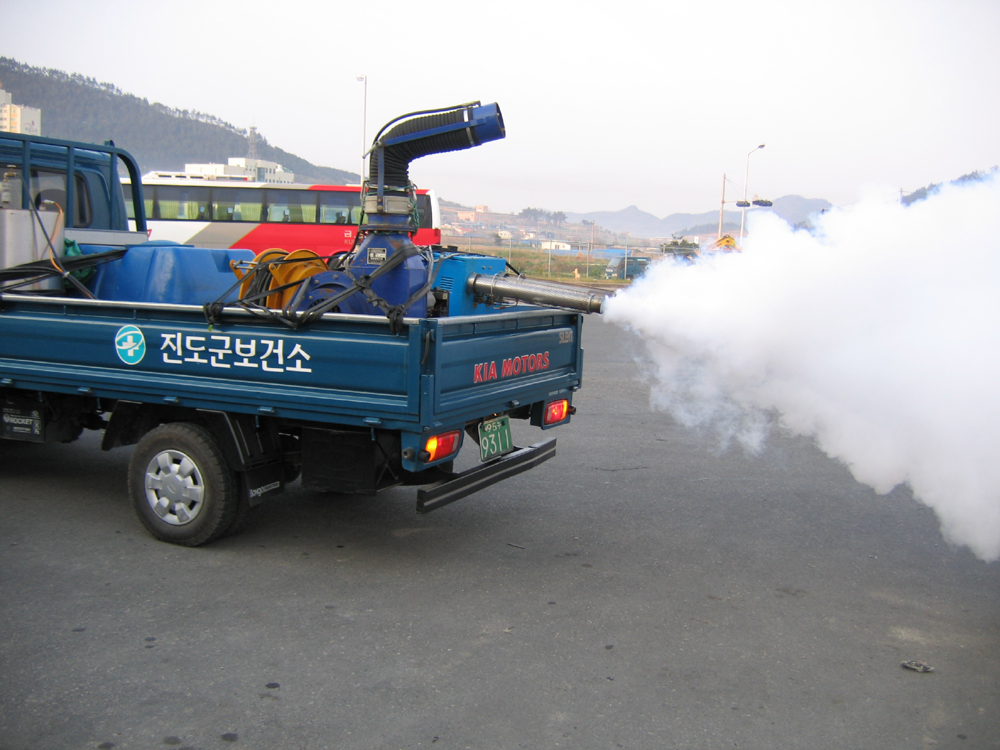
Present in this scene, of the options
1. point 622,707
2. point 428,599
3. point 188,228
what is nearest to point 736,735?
point 622,707

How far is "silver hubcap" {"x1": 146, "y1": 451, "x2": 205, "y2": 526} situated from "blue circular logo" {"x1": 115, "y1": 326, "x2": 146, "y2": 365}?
607 mm

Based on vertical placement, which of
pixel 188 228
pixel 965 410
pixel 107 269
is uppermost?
pixel 188 228

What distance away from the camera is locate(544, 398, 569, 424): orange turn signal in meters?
5.21

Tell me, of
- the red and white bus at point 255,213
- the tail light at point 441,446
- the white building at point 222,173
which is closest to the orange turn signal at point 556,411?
the tail light at point 441,446

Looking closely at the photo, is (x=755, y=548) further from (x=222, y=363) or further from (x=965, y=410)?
(x=222, y=363)

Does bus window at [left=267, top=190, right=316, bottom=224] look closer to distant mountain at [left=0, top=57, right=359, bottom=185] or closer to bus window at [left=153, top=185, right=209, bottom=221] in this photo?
bus window at [left=153, top=185, right=209, bottom=221]

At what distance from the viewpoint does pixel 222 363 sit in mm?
4453

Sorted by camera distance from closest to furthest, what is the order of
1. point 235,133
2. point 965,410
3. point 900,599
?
point 965,410 < point 900,599 < point 235,133

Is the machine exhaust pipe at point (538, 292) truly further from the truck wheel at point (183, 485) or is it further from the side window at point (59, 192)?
the side window at point (59, 192)

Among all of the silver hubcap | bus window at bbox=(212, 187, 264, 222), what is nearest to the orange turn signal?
the silver hubcap

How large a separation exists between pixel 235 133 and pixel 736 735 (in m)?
154

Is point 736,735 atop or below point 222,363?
below

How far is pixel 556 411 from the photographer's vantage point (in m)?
5.30

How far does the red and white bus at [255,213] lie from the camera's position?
2467 centimetres
